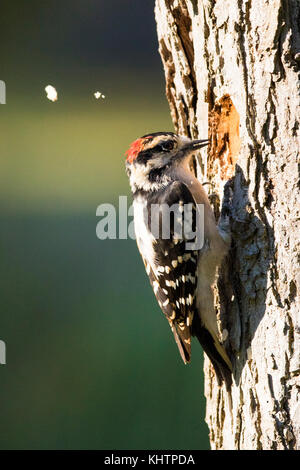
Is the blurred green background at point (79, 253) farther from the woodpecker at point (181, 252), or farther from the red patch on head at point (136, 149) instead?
the red patch on head at point (136, 149)

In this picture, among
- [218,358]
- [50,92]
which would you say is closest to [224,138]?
Answer: [218,358]

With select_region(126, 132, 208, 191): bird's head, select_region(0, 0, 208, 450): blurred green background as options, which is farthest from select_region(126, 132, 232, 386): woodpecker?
select_region(0, 0, 208, 450): blurred green background

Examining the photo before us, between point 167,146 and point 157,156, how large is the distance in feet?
0.31

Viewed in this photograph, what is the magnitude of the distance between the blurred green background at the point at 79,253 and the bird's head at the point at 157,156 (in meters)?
2.86

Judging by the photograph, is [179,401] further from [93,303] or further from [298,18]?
[298,18]

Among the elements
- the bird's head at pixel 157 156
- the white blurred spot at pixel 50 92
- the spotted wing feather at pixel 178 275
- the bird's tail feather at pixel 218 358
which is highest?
the white blurred spot at pixel 50 92

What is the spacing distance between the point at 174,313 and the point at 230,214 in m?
0.61

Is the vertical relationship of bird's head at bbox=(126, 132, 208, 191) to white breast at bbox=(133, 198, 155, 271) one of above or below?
above

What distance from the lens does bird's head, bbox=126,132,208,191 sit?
3574mm

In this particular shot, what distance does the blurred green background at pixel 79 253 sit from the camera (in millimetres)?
6020

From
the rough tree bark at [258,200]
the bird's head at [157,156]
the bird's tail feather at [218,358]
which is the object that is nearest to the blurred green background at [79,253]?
the bird's tail feather at [218,358]

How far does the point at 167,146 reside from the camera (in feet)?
11.8

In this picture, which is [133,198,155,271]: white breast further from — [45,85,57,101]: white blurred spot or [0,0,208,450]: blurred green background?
[45,85,57,101]: white blurred spot

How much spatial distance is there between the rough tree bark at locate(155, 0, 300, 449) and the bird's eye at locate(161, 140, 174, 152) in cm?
26
